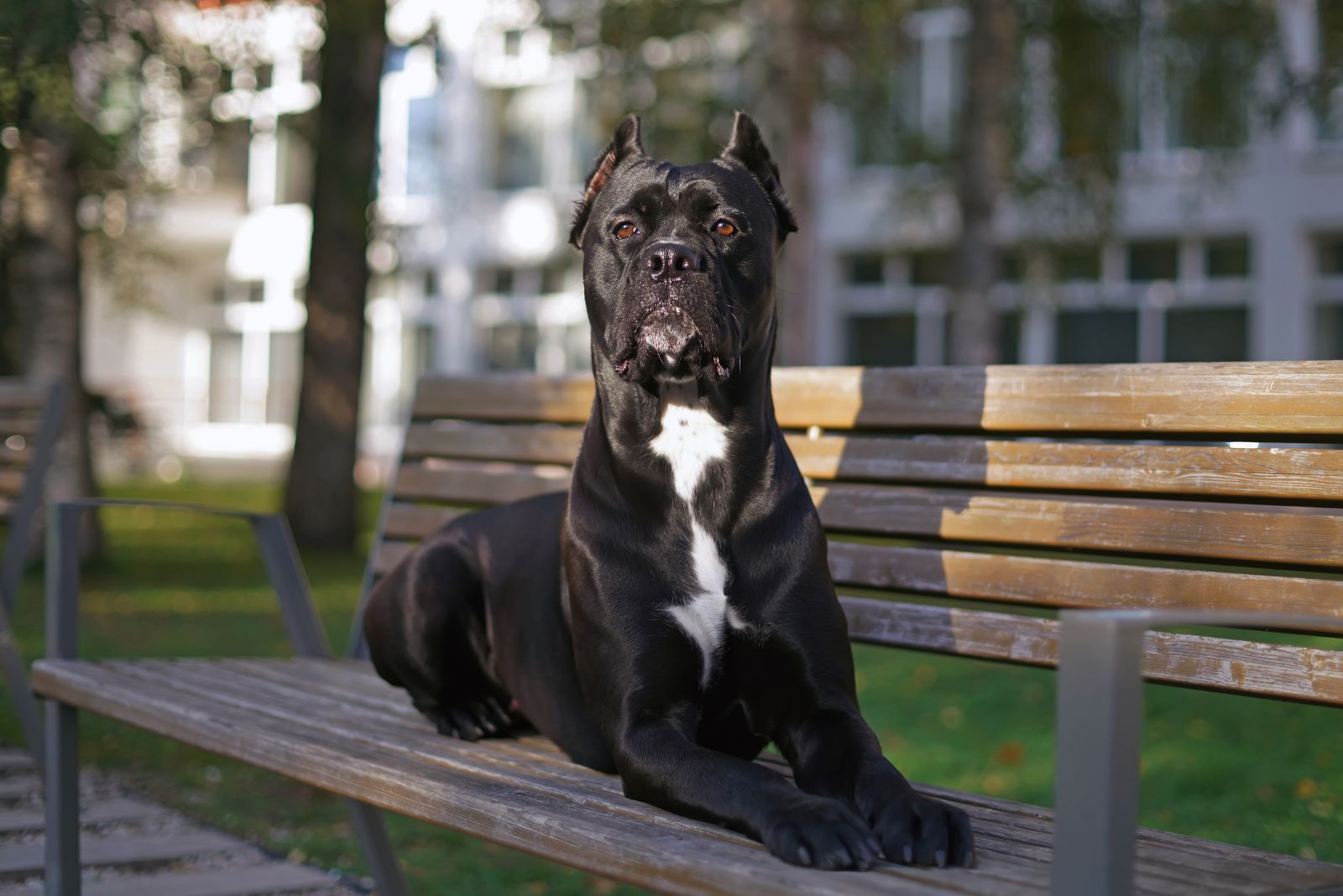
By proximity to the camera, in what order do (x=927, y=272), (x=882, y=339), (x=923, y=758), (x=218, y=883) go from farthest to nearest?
1. (x=882, y=339)
2. (x=927, y=272)
3. (x=923, y=758)
4. (x=218, y=883)

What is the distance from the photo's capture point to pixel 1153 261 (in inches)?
871

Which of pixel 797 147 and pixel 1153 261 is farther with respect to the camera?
pixel 1153 261

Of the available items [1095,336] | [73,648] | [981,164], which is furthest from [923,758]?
[1095,336]

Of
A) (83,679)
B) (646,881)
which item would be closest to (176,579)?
(83,679)

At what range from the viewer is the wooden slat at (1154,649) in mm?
2652

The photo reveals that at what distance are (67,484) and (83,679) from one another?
7090mm

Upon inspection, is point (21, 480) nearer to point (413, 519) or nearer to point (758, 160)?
point (413, 519)

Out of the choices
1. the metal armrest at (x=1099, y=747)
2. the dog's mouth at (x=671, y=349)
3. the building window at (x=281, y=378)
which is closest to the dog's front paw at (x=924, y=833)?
the metal armrest at (x=1099, y=747)

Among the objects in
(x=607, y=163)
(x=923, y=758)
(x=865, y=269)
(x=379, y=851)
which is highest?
(x=865, y=269)

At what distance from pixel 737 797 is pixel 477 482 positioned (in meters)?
2.46

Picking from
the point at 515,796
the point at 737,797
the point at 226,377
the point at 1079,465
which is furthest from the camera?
the point at 226,377

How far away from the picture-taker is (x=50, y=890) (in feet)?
12.0

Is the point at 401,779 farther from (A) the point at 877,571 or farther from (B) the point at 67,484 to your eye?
(B) the point at 67,484

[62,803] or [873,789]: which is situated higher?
[873,789]
